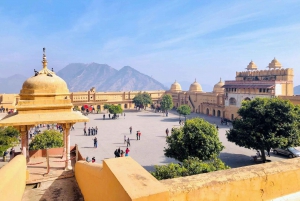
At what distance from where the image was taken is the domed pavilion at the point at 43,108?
783cm

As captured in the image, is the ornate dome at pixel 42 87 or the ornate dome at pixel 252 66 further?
the ornate dome at pixel 252 66

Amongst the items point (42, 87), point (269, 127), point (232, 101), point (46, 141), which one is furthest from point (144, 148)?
point (232, 101)

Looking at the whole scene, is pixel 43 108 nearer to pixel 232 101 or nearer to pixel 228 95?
pixel 232 101

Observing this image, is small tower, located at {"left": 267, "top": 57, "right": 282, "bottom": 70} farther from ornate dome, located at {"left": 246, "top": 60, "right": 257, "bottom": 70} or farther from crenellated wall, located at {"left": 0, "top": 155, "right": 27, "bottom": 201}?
crenellated wall, located at {"left": 0, "top": 155, "right": 27, "bottom": 201}

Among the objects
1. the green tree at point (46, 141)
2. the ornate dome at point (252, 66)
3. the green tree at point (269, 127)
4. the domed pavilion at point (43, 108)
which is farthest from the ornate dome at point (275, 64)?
the domed pavilion at point (43, 108)

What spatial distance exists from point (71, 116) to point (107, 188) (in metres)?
5.60

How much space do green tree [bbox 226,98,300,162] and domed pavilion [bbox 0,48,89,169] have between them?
11.1 m

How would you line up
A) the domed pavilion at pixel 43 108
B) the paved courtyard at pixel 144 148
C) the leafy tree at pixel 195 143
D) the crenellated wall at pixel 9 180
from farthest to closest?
the paved courtyard at pixel 144 148
the leafy tree at pixel 195 143
the domed pavilion at pixel 43 108
the crenellated wall at pixel 9 180

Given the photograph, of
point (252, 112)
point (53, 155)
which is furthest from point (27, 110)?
point (252, 112)

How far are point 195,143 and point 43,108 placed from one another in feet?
26.7

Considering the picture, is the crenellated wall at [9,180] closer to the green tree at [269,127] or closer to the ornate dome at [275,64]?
the green tree at [269,127]

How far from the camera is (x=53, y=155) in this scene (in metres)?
9.32

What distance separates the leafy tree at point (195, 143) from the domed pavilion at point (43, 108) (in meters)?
6.59

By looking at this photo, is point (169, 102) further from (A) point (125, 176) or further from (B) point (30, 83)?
(A) point (125, 176)
